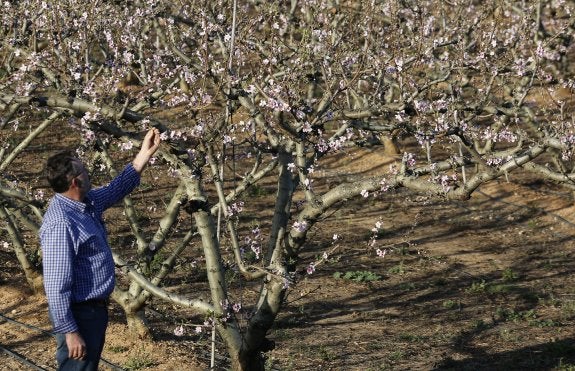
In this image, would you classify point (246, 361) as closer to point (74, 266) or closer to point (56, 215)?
point (74, 266)

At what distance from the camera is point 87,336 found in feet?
17.2

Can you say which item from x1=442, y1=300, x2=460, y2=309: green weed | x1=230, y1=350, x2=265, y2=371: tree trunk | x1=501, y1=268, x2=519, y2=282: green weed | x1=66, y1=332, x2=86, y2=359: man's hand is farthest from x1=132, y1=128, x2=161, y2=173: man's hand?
x1=501, y1=268, x2=519, y2=282: green weed

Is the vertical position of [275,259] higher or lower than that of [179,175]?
lower

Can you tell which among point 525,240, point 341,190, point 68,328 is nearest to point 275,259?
point 341,190

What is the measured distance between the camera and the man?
5023 millimetres

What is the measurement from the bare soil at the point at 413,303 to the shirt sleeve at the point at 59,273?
199 cm

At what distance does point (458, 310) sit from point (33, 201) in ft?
17.4

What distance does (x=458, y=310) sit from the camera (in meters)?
10.9

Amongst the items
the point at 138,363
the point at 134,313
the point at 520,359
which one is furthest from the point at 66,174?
the point at 520,359

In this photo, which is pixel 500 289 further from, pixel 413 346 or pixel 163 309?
pixel 163 309

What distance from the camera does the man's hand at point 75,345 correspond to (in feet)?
16.6

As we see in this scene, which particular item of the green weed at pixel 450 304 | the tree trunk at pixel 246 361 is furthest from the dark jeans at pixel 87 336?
the green weed at pixel 450 304

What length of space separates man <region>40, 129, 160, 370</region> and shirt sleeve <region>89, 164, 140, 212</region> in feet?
0.58

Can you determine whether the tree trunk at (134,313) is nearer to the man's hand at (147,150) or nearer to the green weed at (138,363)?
the green weed at (138,363)
